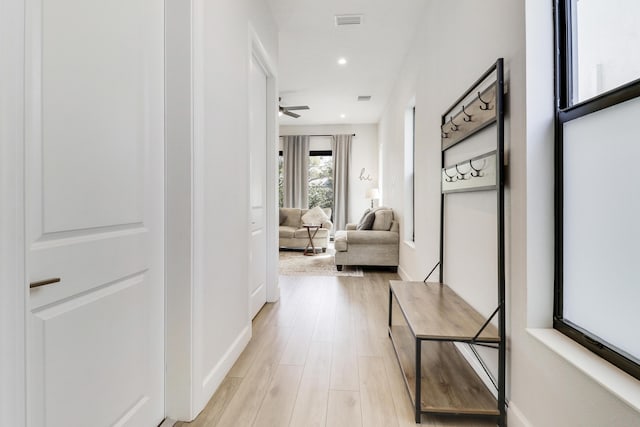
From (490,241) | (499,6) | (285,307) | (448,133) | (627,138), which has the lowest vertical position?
(285,307)

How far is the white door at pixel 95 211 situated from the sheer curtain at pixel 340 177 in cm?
661

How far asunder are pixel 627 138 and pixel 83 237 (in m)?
1.72

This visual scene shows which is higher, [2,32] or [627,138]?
[2,32]

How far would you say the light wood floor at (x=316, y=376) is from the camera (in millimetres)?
1522

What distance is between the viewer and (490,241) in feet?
5.46

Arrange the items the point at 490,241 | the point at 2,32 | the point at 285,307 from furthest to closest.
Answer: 1. the point at 285,307
2. the point at 490,241
3. the point at 2,32

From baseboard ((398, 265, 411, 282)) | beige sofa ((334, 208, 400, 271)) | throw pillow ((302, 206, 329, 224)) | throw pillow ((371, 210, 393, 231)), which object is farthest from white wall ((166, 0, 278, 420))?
throw pillow ((302, 206, 329, 224))


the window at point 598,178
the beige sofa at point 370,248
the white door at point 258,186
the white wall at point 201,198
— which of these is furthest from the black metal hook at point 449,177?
the beige sofa at point 370,248

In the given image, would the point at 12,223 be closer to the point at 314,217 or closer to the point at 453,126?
the point at 453,126

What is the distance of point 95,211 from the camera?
3.62 feet

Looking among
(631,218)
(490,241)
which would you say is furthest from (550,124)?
(490,241)

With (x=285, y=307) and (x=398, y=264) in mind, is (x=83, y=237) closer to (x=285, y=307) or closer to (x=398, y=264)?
(x=285, y=307)

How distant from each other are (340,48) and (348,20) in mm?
627

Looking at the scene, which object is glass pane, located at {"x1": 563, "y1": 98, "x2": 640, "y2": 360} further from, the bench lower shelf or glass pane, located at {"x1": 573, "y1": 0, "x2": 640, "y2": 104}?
the bench lower shelf
